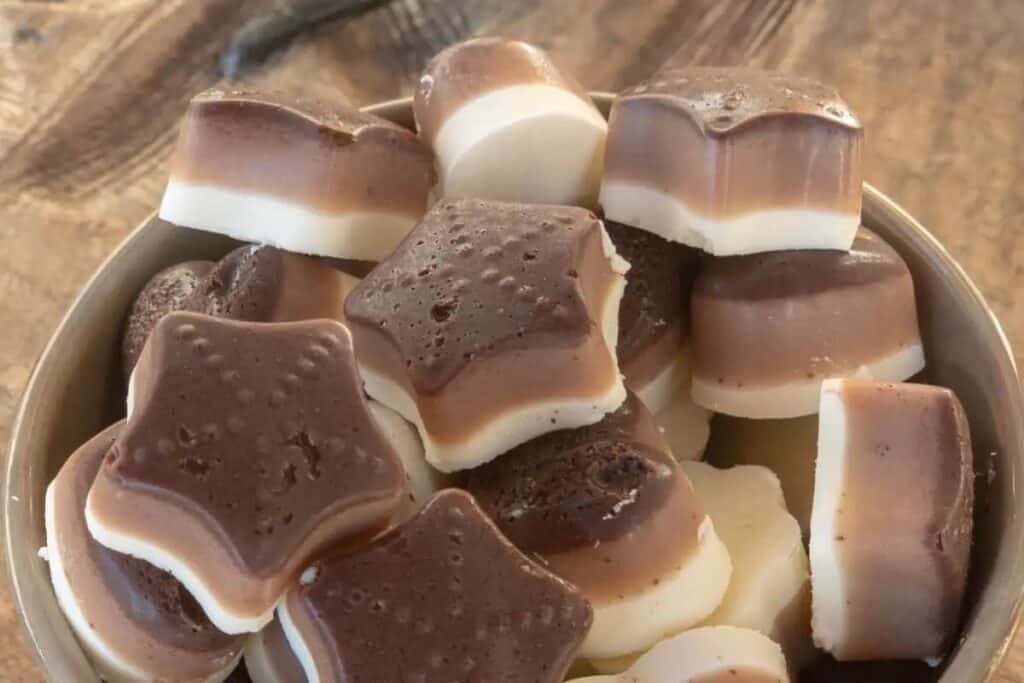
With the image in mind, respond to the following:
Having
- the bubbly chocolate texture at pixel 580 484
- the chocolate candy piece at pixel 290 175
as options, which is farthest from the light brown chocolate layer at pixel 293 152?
the bubbly chocolate texture at pixel 580 484

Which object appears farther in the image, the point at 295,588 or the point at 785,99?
the point at 785,99

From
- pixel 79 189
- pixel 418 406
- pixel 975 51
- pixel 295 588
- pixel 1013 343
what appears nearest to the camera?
pixel 295 588

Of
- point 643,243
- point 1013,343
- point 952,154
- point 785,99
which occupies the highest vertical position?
point 785,99

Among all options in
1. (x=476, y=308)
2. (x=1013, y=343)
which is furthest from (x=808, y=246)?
(x=1013, y=343)

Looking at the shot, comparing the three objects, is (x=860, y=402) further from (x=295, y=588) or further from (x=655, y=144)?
(x=295, y=588)

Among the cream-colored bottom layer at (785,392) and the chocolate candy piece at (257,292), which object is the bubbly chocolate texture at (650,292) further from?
the chocolate candy piece at (257,292)

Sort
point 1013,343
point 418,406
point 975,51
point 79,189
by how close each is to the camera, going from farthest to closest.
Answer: point 975,51 → point 79,189 → point 1013,343 → point 418,406

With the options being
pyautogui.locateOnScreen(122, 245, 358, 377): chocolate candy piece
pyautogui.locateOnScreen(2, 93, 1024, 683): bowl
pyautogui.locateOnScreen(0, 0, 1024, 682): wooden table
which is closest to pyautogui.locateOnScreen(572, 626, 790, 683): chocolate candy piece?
pyautogui.locateOnScreen(2, 93, 1024, 683): bowl

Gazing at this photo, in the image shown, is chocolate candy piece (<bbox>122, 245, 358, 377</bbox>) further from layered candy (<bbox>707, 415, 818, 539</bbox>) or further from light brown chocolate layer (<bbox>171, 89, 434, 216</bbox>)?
layered candy (<bbox>707, 415, 818, 539</bbox>)
